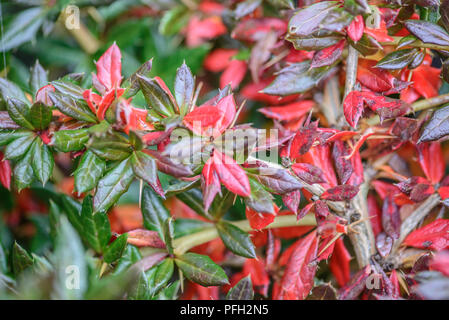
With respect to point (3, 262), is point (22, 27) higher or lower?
higher

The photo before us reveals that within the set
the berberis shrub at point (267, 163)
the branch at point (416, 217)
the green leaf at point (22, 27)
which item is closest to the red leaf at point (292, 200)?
the berberis shrub at point (267, 163)

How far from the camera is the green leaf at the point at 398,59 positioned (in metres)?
0.65

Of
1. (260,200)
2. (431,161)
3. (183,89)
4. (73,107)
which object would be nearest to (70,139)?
(73,107)

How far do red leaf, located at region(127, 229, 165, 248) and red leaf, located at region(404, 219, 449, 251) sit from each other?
1.30 feet

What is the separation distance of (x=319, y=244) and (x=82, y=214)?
38cm

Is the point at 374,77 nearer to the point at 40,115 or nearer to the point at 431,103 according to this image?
the point at 431,103

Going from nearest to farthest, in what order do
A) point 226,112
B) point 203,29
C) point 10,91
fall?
point 226,112 < point 10,91 < point 203,29

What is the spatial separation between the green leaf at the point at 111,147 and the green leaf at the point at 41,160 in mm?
122

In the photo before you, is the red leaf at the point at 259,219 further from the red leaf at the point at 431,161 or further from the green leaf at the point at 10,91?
the green leaf at the point at 10,91

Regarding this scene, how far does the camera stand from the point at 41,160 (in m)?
0.67

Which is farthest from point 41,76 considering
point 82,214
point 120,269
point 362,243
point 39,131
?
point 362,243

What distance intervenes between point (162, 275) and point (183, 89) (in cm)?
28
